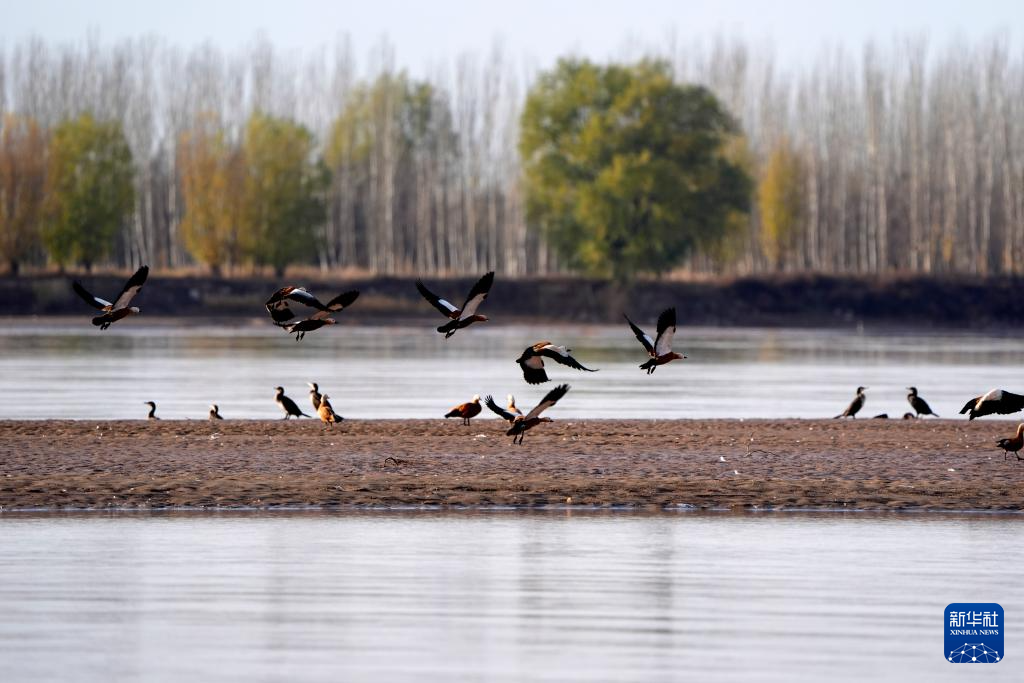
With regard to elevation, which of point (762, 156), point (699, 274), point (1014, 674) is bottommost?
point (1014, 674)

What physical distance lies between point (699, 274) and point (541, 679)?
293 ft

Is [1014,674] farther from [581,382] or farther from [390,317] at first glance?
[390,317]

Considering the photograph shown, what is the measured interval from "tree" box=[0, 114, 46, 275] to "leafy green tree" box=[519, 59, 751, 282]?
26.9m

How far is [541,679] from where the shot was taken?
1020cm

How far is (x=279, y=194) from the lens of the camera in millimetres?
95688

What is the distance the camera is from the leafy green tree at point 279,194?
94062 mm

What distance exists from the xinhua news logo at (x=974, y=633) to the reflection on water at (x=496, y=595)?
0.11 metres

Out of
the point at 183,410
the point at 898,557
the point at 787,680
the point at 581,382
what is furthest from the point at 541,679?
the point at 581,382

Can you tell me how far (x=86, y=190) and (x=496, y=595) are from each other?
8642 cm

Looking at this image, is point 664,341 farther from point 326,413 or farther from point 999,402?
point 326,413

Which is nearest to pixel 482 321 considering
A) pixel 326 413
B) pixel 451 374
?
pixel 326 413

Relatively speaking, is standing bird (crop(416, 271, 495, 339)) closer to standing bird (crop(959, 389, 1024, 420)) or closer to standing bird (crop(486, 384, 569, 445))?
standing bird (crop(486, 384, 569, 445))

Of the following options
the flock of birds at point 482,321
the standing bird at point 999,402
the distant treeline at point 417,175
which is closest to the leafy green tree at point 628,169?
the distant treeline at point 417,175

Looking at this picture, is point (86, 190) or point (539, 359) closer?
point (539, 359)
